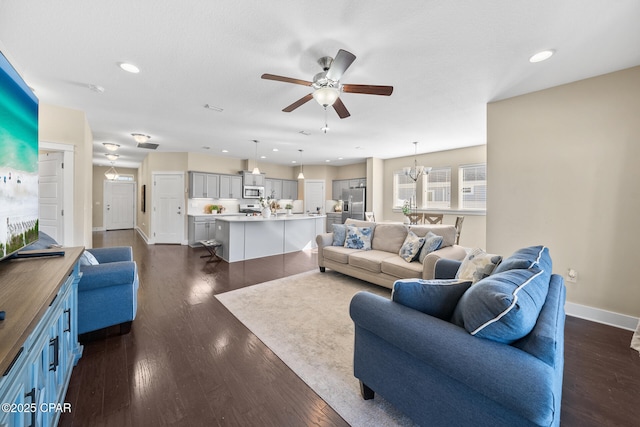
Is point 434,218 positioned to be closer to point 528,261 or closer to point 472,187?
point 472,187

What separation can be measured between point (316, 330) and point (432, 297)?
4.71 ft

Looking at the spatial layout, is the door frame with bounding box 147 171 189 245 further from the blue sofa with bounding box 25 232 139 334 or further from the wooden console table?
the wooden console table

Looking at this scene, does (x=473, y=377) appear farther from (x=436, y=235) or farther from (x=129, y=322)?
(x=129, y=322)

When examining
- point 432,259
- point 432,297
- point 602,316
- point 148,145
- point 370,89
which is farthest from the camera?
point 148,145

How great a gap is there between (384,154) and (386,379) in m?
Answer: 6.63

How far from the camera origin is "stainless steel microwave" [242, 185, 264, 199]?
27.1 ft

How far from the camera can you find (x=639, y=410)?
5.22 ft

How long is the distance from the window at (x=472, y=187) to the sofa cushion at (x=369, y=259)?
12.3ft

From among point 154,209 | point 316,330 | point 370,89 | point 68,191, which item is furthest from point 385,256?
point 154,209

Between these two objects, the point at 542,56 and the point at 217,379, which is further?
the point at 542,56

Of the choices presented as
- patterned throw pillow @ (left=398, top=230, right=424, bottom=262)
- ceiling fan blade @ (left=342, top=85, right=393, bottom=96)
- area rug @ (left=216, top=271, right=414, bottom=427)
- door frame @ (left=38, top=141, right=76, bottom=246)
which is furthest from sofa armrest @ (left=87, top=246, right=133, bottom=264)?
patterned throw pillow @ (left=398, top=230, right=424, bottom=262)

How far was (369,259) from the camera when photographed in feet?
12.1

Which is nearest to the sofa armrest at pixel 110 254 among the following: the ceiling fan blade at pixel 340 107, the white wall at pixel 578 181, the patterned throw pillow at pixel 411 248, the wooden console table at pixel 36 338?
the wooden console table at pixel 36 338

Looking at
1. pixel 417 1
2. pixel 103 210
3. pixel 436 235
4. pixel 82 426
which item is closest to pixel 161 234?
pixel 103 210
